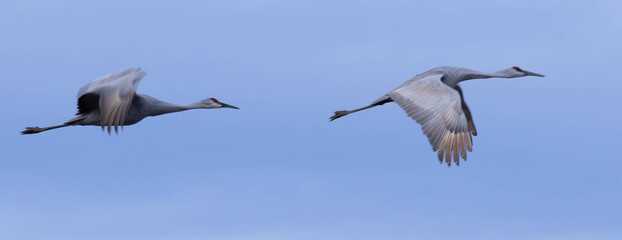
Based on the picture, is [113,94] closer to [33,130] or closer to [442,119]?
[33,130]

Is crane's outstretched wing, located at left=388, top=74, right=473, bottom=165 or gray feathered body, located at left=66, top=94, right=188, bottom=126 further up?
gray feathered body, located at left=66, top=94, right=188, bottom=126

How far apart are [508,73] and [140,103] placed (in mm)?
6608

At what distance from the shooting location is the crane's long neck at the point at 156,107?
16219 mm

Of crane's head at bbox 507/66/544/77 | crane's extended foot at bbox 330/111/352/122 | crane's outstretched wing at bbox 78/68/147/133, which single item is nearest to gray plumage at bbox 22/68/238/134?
crane's outstretched wing at bbox 78/68/147/133

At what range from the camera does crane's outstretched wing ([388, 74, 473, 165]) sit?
15336 millimetres

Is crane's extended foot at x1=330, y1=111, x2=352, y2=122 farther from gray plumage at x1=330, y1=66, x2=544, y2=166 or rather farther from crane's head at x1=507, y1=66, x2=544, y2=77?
crane's head at x1=507, y1=66, x2=544, y2=77

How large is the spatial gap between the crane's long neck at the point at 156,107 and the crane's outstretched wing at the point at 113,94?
60 centimetres

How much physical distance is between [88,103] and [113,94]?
1.49 meters

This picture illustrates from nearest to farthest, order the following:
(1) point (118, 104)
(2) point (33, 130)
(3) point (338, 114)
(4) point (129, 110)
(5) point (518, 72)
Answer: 1. (1) point (118, 104)
2. (4) point (129, 110)
3. (2) point (33, 130)
4. (3) point (338, 114)
5. (5) point (518, 72)

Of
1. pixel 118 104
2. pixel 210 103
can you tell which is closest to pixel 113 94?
pixel 118 104

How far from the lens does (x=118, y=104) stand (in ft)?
47.2

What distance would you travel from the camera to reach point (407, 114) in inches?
614

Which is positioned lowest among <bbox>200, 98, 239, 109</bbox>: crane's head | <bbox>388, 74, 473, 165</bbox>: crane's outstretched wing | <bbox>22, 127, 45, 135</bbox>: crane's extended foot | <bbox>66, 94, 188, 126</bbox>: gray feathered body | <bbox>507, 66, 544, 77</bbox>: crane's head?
<bbox>388, 74, 473, 165</bbox>: crane's outstretched wing

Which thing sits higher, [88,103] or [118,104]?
[88,103]
